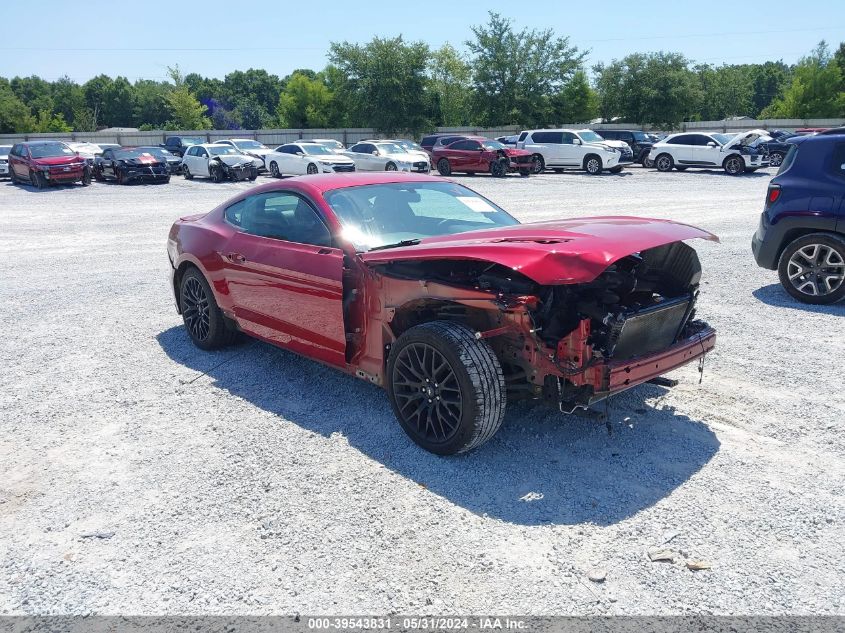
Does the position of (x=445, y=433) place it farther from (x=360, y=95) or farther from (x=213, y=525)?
(x=360, y=95)

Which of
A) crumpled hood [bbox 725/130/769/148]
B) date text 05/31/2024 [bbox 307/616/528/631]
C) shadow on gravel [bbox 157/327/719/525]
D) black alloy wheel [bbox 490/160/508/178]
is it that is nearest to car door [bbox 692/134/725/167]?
crumpled hood [bbox 725/130/769/148]

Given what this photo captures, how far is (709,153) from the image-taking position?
94.4 feet

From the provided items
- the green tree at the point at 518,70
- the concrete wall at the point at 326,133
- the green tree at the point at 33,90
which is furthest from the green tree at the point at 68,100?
the green tree at the point at 518,70

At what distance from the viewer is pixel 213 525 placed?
345 cm

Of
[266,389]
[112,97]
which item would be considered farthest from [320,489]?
[112,97]

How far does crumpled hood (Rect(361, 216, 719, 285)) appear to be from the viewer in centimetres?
345

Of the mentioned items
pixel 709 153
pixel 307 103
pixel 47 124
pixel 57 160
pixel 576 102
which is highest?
pixel 307 103

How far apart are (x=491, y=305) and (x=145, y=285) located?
6.67 m

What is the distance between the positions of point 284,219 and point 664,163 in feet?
92.7

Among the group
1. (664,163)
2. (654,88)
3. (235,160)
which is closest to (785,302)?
(235,160)

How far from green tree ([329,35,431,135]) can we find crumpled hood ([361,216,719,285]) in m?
45.6

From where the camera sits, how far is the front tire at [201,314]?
19.3ft

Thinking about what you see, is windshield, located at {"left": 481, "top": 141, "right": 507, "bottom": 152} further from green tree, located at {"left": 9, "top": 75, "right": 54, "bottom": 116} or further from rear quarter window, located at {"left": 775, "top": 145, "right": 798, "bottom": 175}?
green tree, located at {"left": 9, "top": 75, "right": 54, "bottom": 116}

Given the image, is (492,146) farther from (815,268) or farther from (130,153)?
(815,268)
